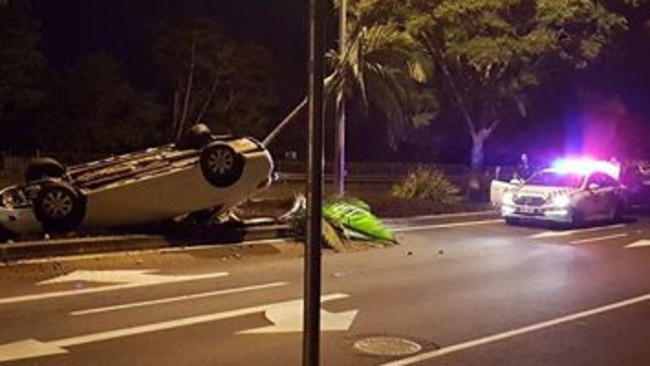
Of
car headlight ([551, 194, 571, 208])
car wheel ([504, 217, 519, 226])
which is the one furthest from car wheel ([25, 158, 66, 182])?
car headlight ([551, 194, 571, 208])

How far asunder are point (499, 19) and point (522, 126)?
19022 millimetres

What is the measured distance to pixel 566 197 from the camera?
20375mm

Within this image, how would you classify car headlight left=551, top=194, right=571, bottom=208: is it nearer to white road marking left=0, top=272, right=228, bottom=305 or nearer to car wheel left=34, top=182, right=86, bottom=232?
white road marking left=0, top=272, right=228, bottom=305

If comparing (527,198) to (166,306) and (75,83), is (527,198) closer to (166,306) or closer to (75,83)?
(166,306)

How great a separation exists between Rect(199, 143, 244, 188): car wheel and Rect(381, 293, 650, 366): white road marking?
6.40 meters

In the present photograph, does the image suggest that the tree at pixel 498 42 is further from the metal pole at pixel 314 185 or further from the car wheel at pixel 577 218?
the metal pole at pixel 314 185

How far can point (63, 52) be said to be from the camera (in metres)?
41.6

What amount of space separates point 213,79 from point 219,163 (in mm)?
22324

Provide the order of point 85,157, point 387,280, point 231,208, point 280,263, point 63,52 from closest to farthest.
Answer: point 387,280 → point 280,263 → point 231,208 → point 85,157 → point 63,52

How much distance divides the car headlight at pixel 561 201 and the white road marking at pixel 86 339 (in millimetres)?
11931

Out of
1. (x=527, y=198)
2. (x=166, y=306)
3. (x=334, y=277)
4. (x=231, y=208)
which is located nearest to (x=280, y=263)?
(x=334, y=277)

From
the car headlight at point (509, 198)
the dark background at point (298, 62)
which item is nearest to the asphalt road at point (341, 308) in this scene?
the car headlight at point (509, 198)

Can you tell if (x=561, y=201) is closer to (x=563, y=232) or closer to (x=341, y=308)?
(x=563, y=232)

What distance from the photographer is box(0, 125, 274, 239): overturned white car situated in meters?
13.6
